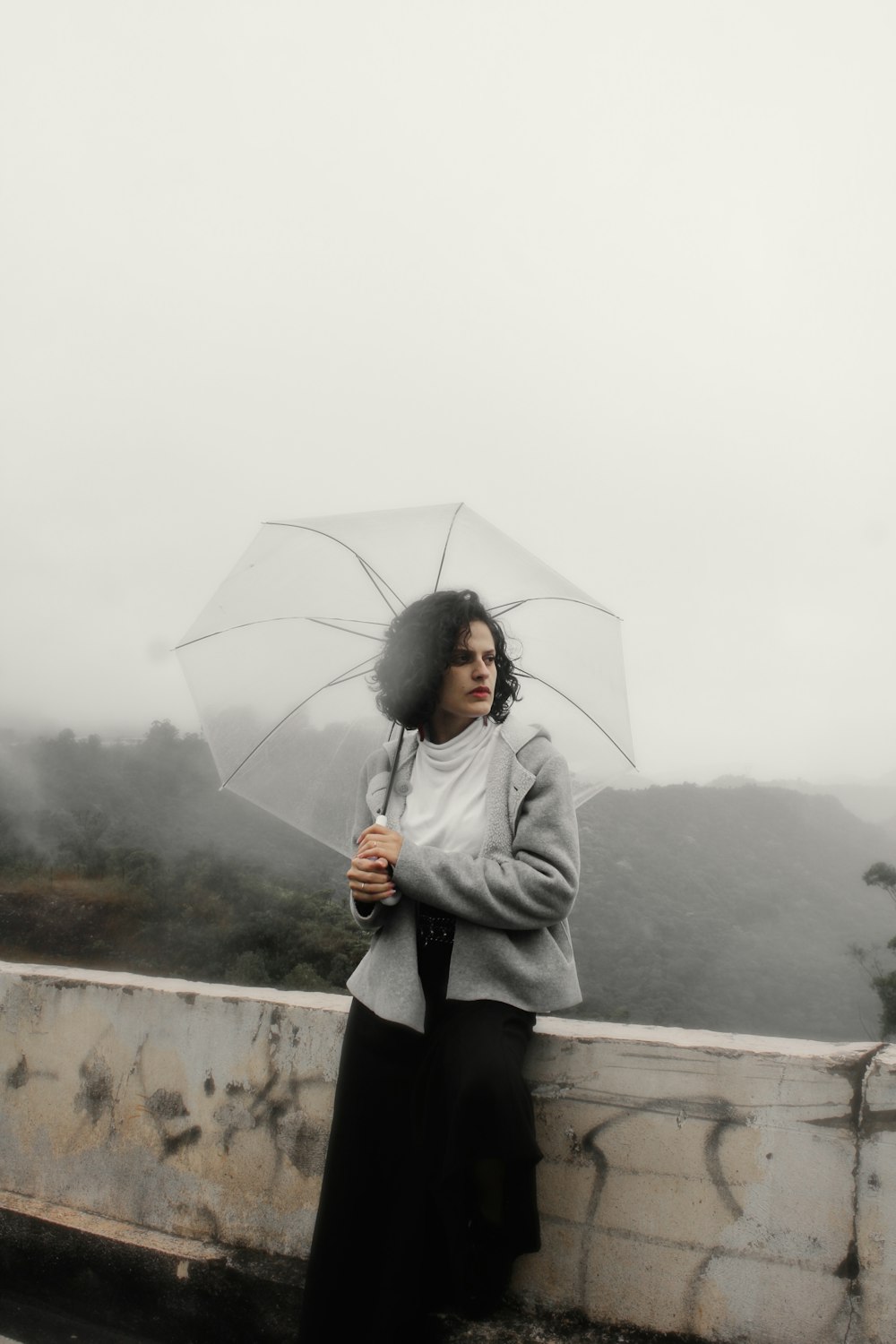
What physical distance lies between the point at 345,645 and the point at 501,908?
858 mm

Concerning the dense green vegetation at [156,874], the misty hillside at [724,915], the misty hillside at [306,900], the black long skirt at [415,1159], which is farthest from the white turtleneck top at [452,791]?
the misty hillside at [724,915]

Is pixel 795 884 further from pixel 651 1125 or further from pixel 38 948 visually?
pixel 651 1125

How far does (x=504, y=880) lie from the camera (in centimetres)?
183

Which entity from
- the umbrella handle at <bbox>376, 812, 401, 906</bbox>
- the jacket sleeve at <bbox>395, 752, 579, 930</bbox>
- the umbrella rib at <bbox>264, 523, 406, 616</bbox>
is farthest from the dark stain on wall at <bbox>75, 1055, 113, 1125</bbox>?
the umbrella rib at <bbox>264, 523, 406, 616</bbox>

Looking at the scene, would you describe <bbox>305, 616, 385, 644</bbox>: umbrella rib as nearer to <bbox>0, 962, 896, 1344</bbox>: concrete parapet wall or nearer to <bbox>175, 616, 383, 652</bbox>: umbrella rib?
<bbox>175, 616, 383, 652</bbox>: umbrella rib

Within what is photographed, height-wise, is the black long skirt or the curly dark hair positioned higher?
the curly dark hair

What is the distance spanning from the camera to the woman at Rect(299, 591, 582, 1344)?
67.2 inches

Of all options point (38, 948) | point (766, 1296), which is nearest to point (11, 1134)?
point (766, 1296)

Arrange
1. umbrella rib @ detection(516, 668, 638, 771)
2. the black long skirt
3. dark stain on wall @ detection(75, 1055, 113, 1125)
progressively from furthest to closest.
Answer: dark stain on wall @ detection(75, 1055, 113, 1125) < umbrella rib @ detection(516, 668, 638, 771) < the black long skirt

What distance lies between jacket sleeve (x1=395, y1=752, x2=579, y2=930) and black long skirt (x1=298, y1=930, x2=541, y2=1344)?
0.56ft

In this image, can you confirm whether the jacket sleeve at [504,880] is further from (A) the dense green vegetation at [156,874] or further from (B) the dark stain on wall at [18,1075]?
(A) the dense green vegetation at [156,874]

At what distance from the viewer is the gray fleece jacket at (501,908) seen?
1841mm

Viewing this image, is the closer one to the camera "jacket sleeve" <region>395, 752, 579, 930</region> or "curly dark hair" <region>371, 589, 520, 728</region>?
"jacket sleeve" <region>395, 752, 579, 930</region>

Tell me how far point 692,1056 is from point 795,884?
348 feet
